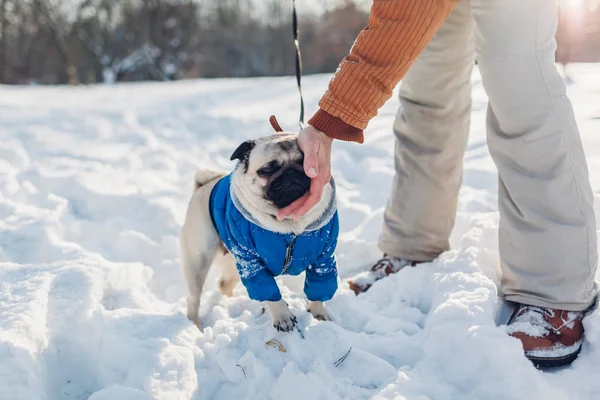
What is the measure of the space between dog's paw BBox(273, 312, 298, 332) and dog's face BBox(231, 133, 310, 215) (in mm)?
422

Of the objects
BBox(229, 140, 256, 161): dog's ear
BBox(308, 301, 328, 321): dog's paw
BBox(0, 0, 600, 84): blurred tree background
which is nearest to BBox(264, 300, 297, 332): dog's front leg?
BBox(308, 301, 328, 321): dog's paw

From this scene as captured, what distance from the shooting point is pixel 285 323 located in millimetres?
1976

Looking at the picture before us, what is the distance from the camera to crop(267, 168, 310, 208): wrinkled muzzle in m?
1.99

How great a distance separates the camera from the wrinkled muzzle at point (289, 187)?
1985mm

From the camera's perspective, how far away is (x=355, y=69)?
1.68 meters

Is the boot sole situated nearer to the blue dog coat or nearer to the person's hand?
the blue dog coat

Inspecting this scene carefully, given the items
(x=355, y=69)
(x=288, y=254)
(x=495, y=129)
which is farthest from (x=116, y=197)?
(x=495, y=129)

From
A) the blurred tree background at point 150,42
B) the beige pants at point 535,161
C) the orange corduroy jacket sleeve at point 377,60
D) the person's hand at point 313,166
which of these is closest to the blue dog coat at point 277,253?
the person's hand at point 313,166

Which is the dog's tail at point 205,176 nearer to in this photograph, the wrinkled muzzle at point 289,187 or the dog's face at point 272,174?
the dog's face at point 272,174

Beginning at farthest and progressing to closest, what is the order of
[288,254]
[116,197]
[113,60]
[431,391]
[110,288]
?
[113,60], [116,197], [110,288], [288,254], [431,391]

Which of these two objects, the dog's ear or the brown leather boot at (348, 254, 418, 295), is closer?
the dog's ear

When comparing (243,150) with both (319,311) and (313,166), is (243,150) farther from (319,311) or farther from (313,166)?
(319,311)

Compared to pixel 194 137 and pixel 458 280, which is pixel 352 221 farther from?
pixel 194 137

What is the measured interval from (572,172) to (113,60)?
24.2 metres
